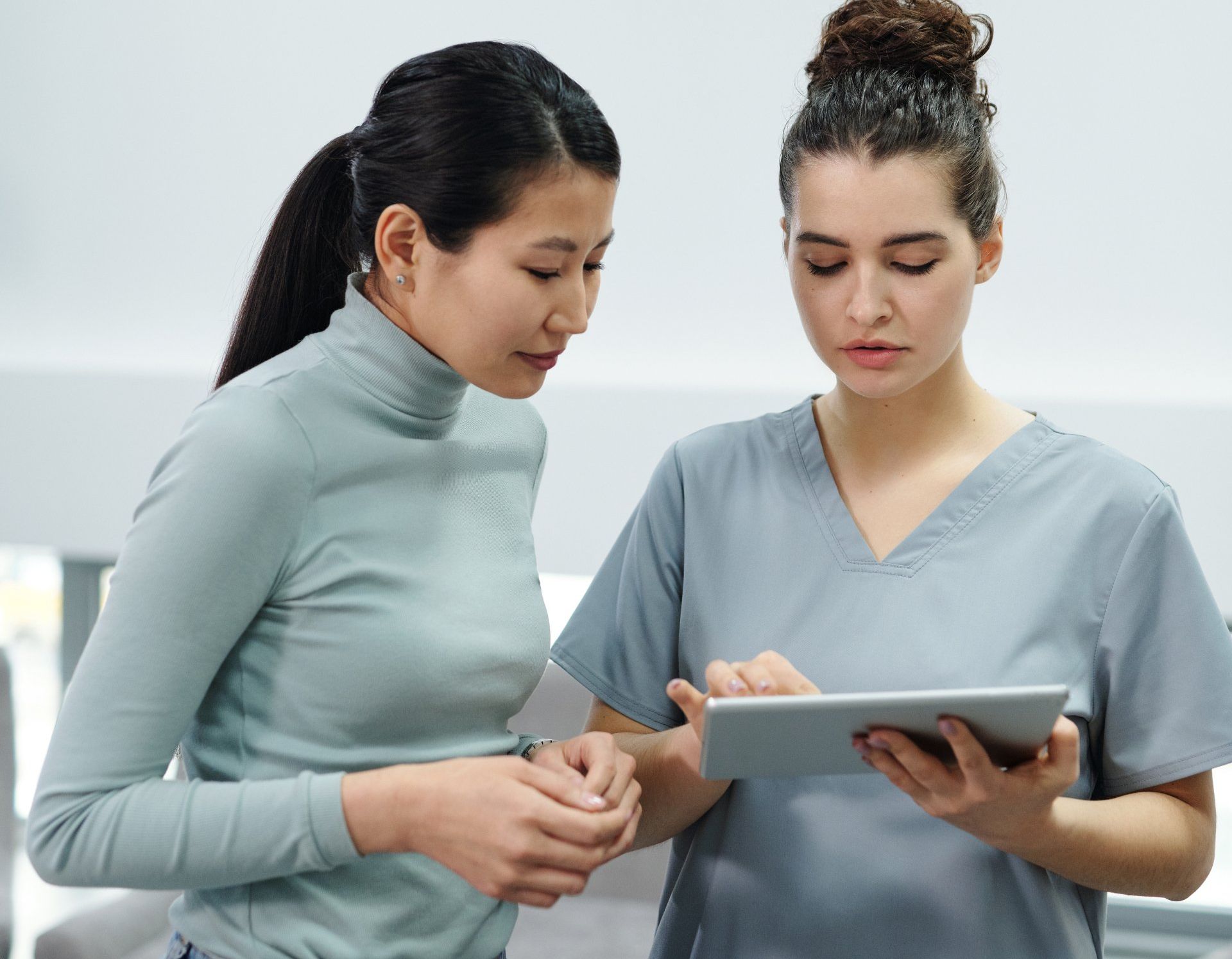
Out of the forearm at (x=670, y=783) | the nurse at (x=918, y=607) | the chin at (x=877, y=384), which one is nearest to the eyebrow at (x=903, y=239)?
the nurse at (x=918, y=607)

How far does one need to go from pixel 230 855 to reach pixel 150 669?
0.15m

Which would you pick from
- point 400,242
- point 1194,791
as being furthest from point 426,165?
point 1194,791

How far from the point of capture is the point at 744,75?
94.4 inches

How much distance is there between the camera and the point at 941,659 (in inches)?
45.1

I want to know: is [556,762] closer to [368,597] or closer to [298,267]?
[368,597]

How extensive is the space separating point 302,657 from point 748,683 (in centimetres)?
36

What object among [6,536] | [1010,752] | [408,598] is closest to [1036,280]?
[1010,752]

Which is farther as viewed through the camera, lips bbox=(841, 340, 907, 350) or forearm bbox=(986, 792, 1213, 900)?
lips bbox=(841, 340, 907, 350)

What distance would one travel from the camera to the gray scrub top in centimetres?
112

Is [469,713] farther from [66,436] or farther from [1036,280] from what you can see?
[66,436]

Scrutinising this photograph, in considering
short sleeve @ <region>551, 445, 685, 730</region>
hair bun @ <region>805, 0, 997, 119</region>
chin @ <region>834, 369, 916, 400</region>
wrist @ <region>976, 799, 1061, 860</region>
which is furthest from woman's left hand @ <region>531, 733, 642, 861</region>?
hair bun @ <region>805, 0, 997, 119</region>

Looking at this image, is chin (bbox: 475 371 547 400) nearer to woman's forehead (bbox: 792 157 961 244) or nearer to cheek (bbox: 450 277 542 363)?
cheek (bbox: 450 277 542 363)

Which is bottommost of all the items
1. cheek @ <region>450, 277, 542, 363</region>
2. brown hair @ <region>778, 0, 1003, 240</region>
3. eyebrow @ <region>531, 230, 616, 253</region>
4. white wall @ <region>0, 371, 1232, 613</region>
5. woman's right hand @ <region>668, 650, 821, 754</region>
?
white wall @ <region>0, 371, 1232, 613</region>

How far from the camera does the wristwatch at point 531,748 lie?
1.18 metres
